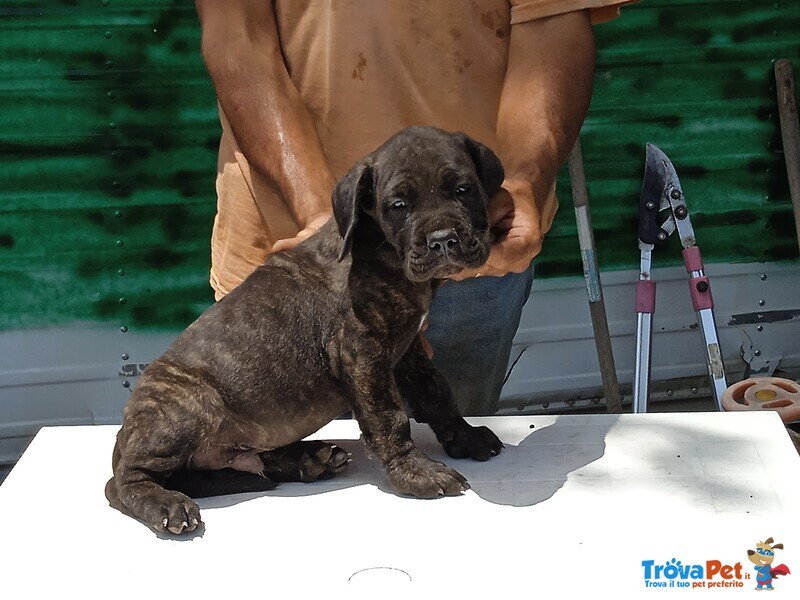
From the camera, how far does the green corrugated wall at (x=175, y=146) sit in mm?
4723

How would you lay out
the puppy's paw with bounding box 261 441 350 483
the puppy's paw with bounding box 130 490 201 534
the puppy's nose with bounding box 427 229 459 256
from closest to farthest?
1. the puppy's nose with bounding box 427 229 459 256
2. the puppy's paw with bounding box 130 490 201 534
3. the puppy's paw with bounding box 261 441 350 483

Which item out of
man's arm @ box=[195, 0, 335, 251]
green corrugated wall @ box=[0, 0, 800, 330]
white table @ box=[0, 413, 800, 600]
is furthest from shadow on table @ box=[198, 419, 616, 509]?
green corrugated wall @ box=[0, 0, 800, 330]

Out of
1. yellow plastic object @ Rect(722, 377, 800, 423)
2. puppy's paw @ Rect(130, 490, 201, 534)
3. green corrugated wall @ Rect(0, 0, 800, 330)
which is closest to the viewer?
puppy's paw @ Rect(130, 490, 201, 534)

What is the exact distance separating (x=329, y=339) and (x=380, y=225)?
304 millimetres

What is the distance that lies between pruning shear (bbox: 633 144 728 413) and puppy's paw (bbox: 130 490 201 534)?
2851 millimetres

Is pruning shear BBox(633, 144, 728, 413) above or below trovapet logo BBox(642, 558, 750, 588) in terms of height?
below

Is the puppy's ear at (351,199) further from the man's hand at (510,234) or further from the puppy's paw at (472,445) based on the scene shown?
the puppy's paw at (472,445)

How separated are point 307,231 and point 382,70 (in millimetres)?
642

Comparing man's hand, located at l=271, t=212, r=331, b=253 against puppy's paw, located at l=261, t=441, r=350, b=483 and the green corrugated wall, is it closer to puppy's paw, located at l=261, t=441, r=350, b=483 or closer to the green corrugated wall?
puppy's paw, located at l=261, t=441, r=350, b=483

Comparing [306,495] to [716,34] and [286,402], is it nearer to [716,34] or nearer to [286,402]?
[286,402]

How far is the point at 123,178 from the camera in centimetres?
489

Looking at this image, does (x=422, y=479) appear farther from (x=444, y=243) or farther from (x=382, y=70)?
(x=382, y=70)

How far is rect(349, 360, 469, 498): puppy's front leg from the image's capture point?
2604 millimetres

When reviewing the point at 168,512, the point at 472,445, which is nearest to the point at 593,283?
the point at 472,445
